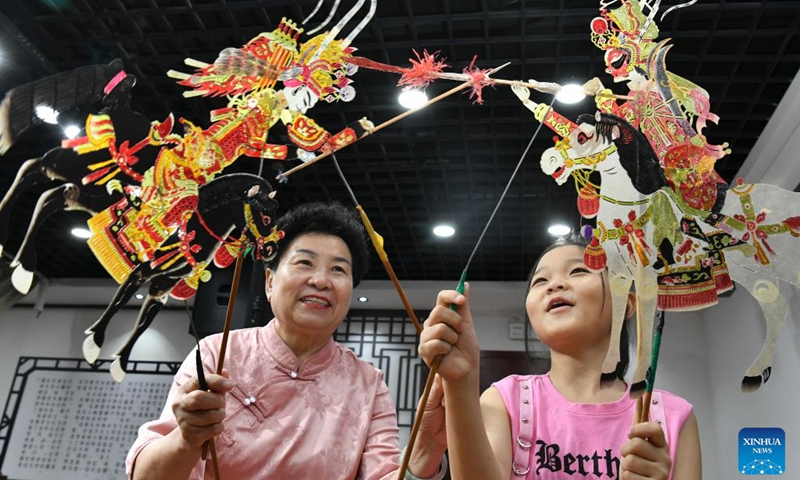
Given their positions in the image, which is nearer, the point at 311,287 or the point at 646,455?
the point at 646,455

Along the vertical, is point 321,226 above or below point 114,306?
above

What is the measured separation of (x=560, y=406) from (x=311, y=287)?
49cm

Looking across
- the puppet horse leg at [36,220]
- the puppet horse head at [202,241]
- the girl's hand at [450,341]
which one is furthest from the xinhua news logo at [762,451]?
the puppet horse leg at [36,220]

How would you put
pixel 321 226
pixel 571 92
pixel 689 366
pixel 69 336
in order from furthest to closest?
pixel 69 336
pixel 689 366
pixel 321 226
pixel 571 92

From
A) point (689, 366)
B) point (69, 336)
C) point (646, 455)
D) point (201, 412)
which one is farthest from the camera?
point (69, 336)

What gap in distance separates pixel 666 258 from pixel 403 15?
4.45 feet

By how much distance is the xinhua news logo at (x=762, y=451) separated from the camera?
251 cm

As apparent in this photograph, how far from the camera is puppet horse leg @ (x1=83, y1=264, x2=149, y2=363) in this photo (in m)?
1.04

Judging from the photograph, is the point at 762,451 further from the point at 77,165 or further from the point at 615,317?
the point at 77,165

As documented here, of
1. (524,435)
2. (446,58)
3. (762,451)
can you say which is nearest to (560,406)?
(524,435)

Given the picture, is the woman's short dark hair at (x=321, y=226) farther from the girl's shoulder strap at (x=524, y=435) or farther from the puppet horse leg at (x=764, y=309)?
the puppet horse leg at (x=764, y=309)

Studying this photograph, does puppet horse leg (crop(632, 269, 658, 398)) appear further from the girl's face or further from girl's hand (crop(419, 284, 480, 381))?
girl's hand (crop(419, 284, 480, 381))

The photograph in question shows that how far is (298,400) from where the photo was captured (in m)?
1.15

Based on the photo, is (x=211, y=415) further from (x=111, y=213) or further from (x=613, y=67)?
(x=613, y=67)
